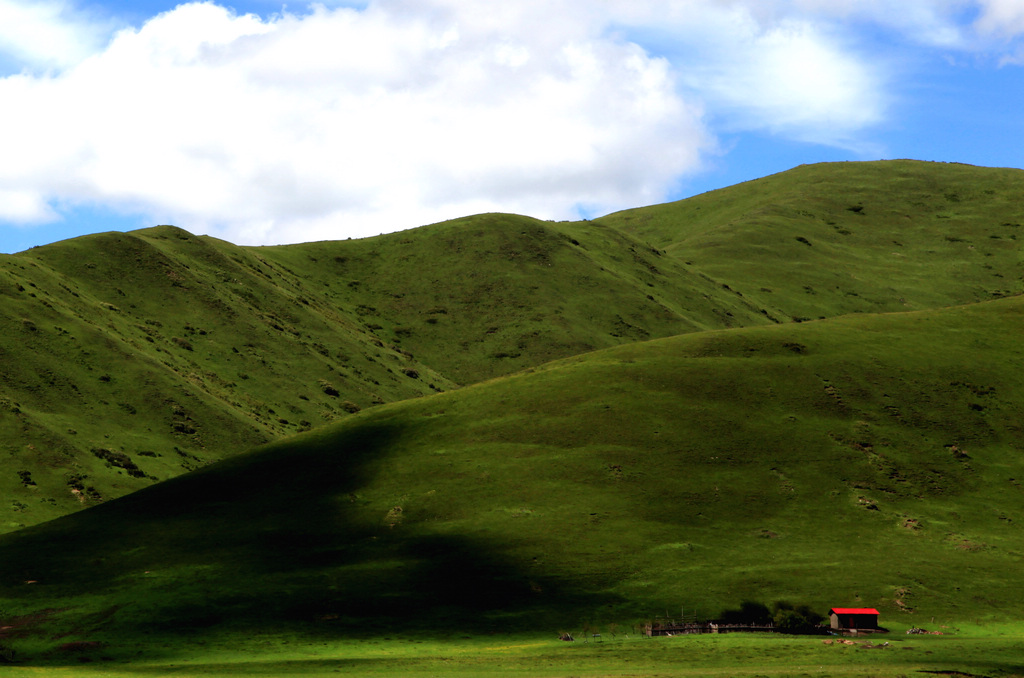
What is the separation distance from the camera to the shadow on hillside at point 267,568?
211 feet

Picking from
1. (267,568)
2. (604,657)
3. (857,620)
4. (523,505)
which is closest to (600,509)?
(523,505)

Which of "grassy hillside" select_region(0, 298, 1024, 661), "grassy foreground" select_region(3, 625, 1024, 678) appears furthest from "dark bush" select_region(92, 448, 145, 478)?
"grassy foreground" select_region(3, 625, 1024, 678)

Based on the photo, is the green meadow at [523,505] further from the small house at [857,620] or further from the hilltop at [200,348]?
the small house at [857,620]

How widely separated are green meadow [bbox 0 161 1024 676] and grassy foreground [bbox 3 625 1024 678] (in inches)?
12.4

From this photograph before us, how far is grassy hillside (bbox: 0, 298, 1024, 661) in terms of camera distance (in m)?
66.9

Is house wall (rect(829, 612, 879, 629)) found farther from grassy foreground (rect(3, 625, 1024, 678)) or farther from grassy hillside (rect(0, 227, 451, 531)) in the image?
grassy hillside (rect(0, 227, 451, 531))

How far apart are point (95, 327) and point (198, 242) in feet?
181

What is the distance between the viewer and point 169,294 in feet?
508

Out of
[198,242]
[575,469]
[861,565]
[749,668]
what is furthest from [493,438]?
[198,242]

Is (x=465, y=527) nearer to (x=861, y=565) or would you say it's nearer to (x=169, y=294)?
(x=861, y=565)

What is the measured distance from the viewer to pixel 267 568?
73.4 m

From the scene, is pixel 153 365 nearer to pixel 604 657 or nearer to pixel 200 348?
pixel 200 348

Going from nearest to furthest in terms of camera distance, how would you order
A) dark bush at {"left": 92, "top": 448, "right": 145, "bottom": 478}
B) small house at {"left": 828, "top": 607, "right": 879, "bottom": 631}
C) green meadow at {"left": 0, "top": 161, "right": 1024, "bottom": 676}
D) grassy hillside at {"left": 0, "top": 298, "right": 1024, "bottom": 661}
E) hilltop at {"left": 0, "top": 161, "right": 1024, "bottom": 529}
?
green meadow at {"left": 0, "top": 161, "right": 1024, "bottom": 676} → small house at {"left": 828, "top": 607, "right": 879, "bottom": 631} → grassy hillside at {"left": 0, "top": 298, "right": 1024, "bottom": 661} → dark bush at {"left": 92, "top": 448, "right": 145, "bottom": 478} → hilltop at {"left": 0, "top": 161, "right": 1024, "bottom": 529}

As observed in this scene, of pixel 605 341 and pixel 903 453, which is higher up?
pixel 605 341
